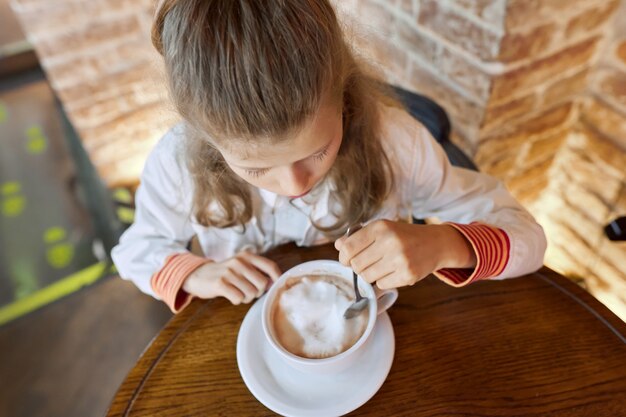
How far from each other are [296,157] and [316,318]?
229 mm

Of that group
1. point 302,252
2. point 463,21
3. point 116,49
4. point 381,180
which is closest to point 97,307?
point 116,49

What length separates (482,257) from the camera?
2.62 ft

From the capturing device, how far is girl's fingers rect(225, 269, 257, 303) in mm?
833

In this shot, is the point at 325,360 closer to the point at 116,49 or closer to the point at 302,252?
the point at 302,252

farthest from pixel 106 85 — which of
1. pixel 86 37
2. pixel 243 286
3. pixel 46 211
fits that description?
pixel 243 286

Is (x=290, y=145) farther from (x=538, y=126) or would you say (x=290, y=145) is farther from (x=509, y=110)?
(x=538, y=126)

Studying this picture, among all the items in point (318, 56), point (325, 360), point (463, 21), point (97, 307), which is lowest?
point (97, 307)

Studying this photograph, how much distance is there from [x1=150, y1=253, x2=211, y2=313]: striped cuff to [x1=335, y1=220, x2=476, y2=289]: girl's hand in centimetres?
32

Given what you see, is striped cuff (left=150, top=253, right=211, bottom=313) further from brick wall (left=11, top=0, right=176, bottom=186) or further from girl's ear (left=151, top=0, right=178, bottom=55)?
brick wall (left=11, top=0, right=176, bottom=186)

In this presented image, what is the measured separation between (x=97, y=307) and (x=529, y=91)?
5.42 feet

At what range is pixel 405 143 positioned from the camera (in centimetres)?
95

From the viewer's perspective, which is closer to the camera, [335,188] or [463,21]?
[335,188]

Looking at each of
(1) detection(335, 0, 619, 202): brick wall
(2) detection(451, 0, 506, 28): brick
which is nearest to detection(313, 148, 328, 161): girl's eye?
→ (1) detection(335, 0, 619, 202): brick wall

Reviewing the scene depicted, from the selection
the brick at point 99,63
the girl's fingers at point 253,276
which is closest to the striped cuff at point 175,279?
the girl's fingers at point 253,276
